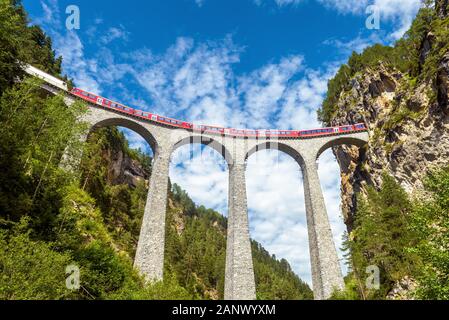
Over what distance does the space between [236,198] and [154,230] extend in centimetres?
896

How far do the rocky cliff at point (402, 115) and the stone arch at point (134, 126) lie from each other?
2404 cm

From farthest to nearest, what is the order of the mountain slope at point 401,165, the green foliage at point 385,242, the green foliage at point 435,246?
the green foliage at point 385,242, the mountain slope at point 401,165, the green foliage at point 435,246

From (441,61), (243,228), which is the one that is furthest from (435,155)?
(243,228)

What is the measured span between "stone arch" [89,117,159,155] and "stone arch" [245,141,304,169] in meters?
10.5

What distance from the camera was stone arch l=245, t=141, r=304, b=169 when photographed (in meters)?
36.0

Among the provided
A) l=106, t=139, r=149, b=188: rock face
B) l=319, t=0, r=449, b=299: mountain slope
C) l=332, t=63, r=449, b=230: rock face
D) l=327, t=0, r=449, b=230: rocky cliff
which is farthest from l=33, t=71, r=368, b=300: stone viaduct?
l=106, t=139, r=149, b=188: rock face

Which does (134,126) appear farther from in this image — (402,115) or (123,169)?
(402,115)

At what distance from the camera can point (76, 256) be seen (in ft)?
52.5

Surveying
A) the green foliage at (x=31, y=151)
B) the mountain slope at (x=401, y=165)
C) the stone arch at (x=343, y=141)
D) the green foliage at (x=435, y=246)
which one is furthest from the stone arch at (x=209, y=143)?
the green foliage at (x=435, y=246)

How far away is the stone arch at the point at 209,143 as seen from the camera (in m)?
34.6

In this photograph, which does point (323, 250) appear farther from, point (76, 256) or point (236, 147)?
point (76, 256)

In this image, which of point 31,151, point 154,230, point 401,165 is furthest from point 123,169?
point 401,165

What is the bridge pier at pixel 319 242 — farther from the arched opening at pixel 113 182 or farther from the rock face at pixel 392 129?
the arched opening at pixel 113 182

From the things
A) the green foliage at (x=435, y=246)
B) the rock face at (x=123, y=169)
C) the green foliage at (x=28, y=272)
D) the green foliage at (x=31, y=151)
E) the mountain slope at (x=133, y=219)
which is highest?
the rock face at (x=123, y=169)
